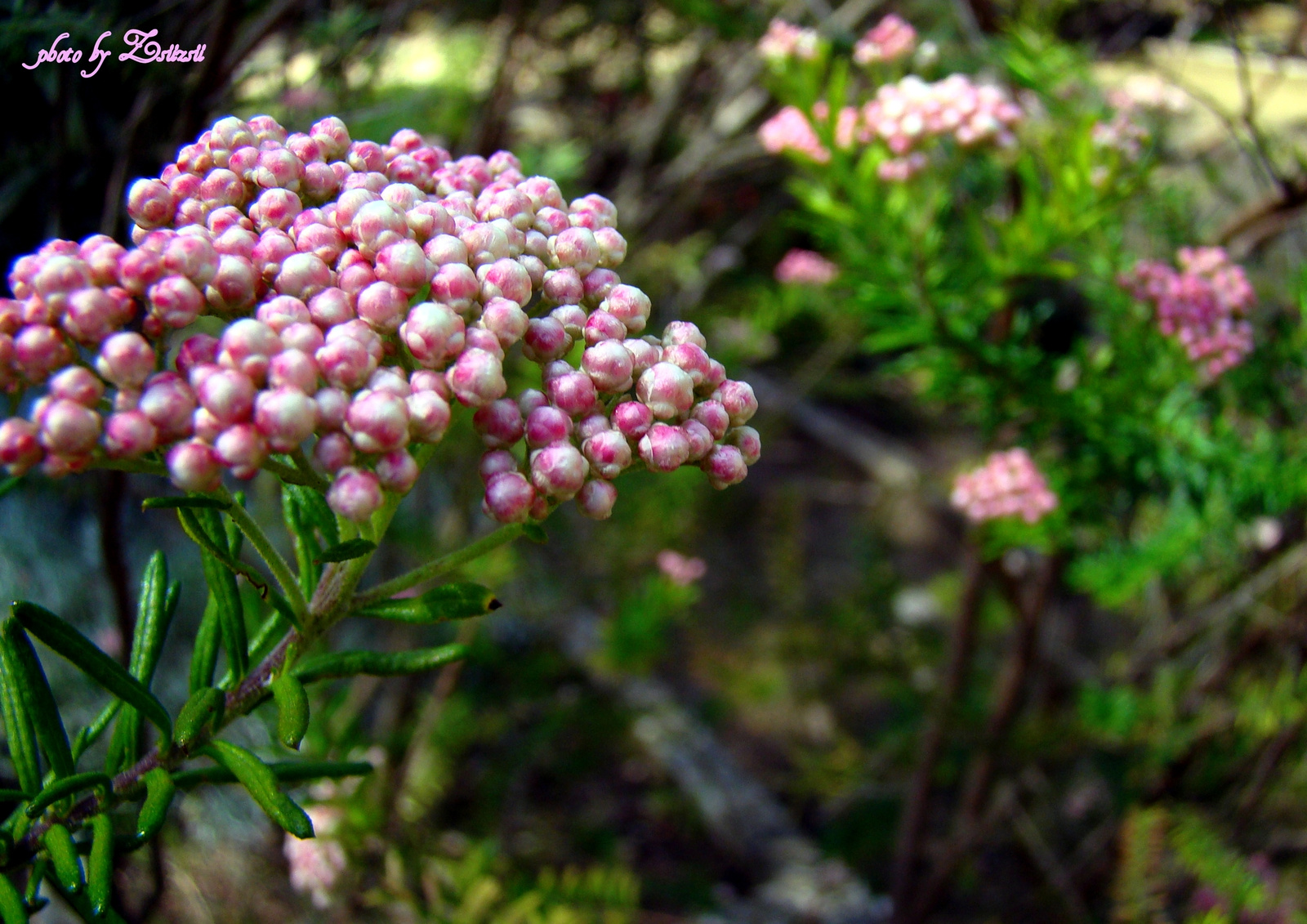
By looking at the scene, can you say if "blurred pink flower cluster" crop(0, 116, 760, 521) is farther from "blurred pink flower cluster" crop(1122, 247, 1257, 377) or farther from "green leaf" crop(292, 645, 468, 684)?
"blurred pink flower cluster" crop(1122, 247, 1257, 377)

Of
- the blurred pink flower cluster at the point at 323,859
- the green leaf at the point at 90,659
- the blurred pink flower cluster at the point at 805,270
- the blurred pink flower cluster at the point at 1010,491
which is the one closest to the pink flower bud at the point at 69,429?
the green leaf at the point at 90,659

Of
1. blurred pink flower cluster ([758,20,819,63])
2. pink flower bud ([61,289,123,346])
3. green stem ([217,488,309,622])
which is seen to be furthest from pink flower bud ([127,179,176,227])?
blurred pink flower cluster ([758,20,819,63])

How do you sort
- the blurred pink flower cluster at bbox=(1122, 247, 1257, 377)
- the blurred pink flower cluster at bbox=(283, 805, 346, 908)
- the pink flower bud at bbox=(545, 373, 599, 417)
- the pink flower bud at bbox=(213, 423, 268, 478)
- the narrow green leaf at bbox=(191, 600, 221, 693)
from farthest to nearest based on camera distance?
the blurred pink flower cluster at bbox=(283, 805, 346, 908)
the blurred pink flower cluster at bbox=(1122, 247, 1257, 377)
the narrow green leaf at bbox=(191, 600, 221, 693)
the pink flower bud at bbox=(545, 373, 599, 417)
the pink flower bud at bbox=(213, 423, 268, 478)

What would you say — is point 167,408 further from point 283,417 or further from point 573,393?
point 573,393

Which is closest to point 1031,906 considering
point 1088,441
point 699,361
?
point 1088,441

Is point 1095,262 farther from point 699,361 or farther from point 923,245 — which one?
point 699,361

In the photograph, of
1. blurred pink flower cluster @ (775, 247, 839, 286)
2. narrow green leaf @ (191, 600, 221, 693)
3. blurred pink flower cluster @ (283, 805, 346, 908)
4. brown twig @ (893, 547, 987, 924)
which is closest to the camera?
narrow green leaf @ (191, 600, 221, 693)

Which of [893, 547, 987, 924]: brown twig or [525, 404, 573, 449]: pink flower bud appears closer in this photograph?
[525, 404, 573, 449]: pink flower bud
